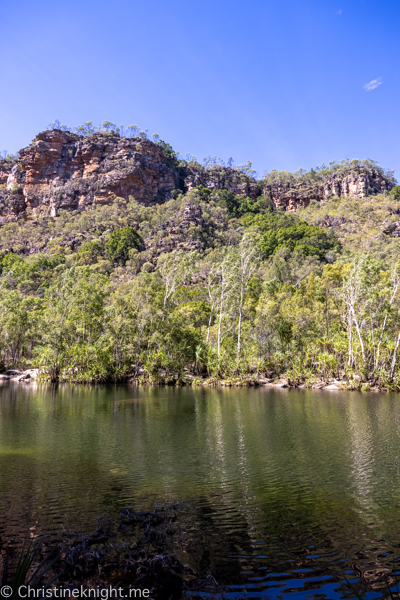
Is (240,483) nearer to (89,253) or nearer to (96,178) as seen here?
(89,253)

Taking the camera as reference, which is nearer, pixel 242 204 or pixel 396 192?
pixel 396 192

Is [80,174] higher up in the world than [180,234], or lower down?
higher up

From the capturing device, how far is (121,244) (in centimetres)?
8756

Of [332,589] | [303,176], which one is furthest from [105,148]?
[332,589]

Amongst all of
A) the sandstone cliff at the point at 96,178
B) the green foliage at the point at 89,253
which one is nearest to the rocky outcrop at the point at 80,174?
the sandstone cliff at the point at 96,178

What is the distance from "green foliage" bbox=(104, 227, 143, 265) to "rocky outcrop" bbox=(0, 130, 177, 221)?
27294 millimetres

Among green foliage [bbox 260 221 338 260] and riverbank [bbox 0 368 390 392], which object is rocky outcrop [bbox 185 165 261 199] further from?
riverbank [bbox 0 368 390 392]

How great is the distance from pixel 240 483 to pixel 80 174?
406 feet

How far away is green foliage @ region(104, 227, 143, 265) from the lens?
285 ft

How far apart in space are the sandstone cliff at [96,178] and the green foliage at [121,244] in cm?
2761

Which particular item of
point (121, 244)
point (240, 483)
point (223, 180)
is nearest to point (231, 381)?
point (240, 483)

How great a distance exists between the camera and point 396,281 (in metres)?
38.6

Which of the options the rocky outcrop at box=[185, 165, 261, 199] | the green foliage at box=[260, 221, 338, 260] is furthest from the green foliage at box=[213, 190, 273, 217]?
the green foliage at box=[260, 221, 338, 260]

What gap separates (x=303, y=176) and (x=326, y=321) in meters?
105
